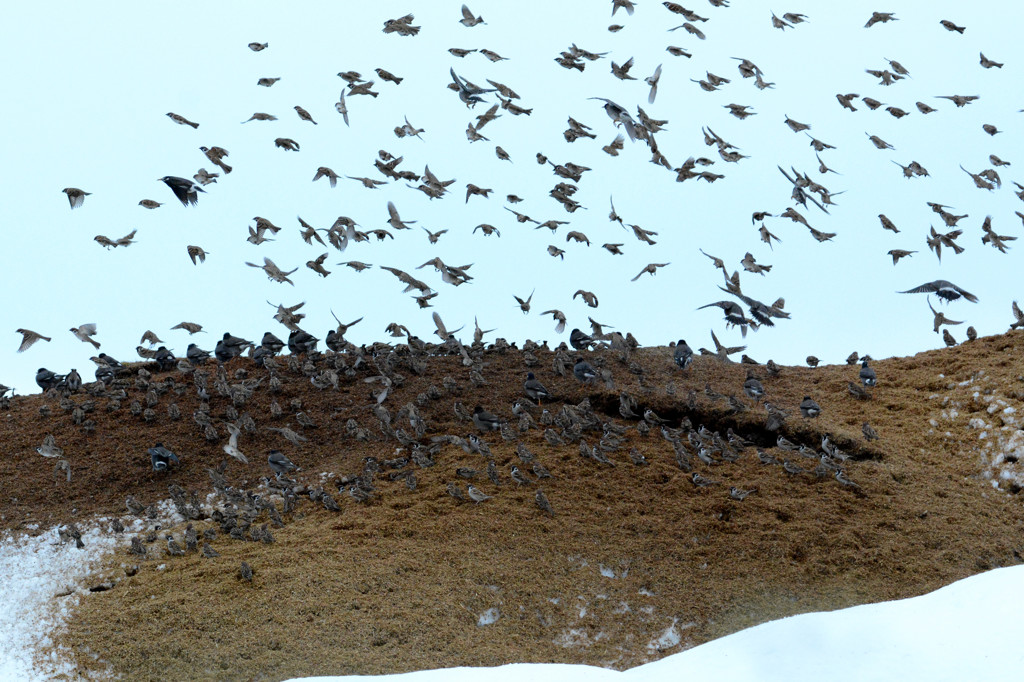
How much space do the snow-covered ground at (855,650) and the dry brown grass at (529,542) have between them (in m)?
0.78

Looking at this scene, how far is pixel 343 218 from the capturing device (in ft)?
61.9

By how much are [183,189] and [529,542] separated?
856cm

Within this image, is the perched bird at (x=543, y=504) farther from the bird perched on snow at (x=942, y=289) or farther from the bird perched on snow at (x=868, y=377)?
the bird perched on snow at (x=868, y=377)

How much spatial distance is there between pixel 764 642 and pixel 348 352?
1280 cm

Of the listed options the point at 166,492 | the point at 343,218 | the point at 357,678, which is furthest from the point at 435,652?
the point at 343,218

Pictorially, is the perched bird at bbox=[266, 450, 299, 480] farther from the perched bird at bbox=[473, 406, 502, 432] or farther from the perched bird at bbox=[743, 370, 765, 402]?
the perched bird at bbox=[743, 370, 765, 402]

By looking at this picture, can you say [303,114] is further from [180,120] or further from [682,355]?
[682,355]

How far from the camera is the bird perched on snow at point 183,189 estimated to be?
16.9 meters

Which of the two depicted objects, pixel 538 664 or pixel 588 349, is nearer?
pixel 538 664

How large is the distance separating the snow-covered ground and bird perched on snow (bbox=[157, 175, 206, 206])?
748 cm

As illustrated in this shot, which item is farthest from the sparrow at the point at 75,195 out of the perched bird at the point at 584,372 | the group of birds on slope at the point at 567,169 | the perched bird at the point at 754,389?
the perched bird at the point at 754,389

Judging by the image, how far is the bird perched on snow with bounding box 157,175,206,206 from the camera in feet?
55.4

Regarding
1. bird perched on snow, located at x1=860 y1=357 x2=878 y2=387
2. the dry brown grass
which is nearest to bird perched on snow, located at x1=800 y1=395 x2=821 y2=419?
the dry brown grass

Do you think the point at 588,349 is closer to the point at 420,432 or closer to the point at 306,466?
the point at 420,432
